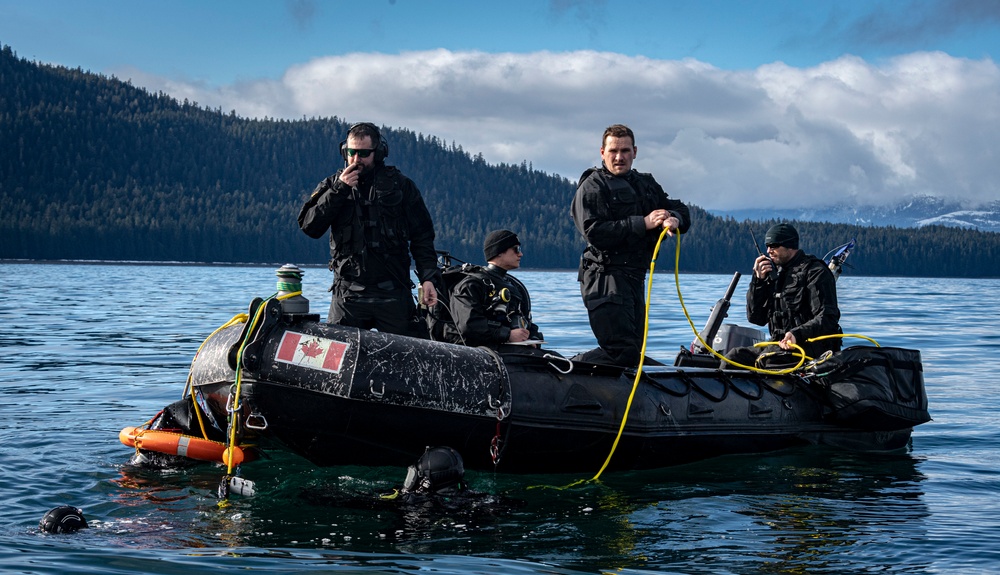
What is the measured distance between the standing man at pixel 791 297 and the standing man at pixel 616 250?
1808mm

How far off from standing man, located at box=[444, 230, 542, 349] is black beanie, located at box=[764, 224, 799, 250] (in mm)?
2858

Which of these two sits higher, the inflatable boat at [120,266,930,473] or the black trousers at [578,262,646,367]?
the black trousers at [578,262,646,367]

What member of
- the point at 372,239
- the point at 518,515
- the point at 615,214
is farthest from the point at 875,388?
the point at 372,239

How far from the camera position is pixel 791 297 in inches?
362

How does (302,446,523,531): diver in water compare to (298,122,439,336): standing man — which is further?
(298,122,439,336): standing man

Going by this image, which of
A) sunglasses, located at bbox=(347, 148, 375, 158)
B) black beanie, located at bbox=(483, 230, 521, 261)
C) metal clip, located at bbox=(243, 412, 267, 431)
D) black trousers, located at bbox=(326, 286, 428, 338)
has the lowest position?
metal clip, located at bbox=(243, 412, 267, 431)

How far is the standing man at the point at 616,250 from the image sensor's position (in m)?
7.59

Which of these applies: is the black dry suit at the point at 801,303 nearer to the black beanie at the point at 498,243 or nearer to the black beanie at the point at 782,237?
the black beanie at the point at 782,237

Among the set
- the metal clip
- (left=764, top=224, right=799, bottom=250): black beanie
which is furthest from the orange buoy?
(left=764, top=224, right=799, bottom=250): black beanie

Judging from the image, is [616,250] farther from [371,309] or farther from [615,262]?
[371,309]

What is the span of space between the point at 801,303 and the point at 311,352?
509 centimetres

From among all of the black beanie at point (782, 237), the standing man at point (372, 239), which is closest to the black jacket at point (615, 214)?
the standing man at point (372, 239)

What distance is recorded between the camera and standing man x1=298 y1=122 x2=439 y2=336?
24.4 feet

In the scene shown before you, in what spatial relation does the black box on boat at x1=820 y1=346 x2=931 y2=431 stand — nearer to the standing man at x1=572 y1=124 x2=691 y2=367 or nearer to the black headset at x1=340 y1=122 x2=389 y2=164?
the standing man at x1=572 y1=124 x2=691 y2=367
